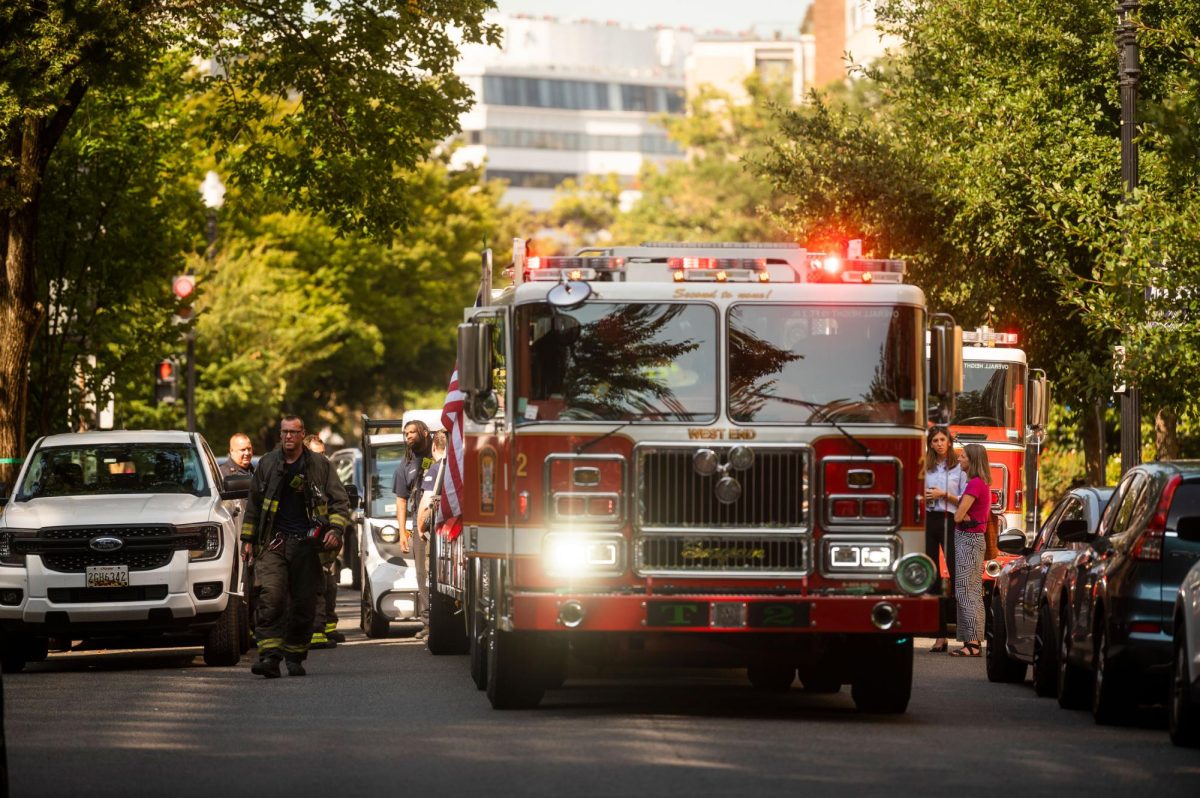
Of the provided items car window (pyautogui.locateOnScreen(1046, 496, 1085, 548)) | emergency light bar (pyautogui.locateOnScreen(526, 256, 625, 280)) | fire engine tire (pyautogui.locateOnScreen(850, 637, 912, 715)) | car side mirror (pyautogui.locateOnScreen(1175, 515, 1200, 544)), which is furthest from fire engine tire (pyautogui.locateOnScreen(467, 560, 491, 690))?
car side mirror (pyautogui.locateOnScreen(1175, 515, 1200, 544))

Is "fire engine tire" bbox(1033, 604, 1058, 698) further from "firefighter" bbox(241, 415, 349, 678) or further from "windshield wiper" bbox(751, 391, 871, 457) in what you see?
"firefighter" bbox(241, 415, 349, 678)

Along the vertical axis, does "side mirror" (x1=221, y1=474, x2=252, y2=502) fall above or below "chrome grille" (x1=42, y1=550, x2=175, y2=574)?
above

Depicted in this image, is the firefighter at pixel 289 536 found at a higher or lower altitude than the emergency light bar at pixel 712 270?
lower

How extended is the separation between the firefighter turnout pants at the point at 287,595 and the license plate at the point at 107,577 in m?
1.17

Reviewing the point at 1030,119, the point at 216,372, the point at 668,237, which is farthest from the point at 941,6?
the point at 668,237

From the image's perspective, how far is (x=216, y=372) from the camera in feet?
167

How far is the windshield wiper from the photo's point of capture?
14016mm

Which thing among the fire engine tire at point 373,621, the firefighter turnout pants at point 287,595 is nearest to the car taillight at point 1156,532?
the firefighter turnout pants at point 287,595

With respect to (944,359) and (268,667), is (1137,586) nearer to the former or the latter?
(944,359)

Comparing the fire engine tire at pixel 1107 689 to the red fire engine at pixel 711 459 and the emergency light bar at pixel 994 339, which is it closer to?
the red fire engine at pixel 711 459

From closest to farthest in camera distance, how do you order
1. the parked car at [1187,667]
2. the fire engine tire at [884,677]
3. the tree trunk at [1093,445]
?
the parked car at [1187,667] → the fire engine tire at [884,677] → the tree trunk at [1093,445]

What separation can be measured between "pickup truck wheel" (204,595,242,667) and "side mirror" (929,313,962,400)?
7.37 m

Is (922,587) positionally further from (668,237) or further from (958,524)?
(668,237)

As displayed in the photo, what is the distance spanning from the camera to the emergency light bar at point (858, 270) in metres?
14.4
